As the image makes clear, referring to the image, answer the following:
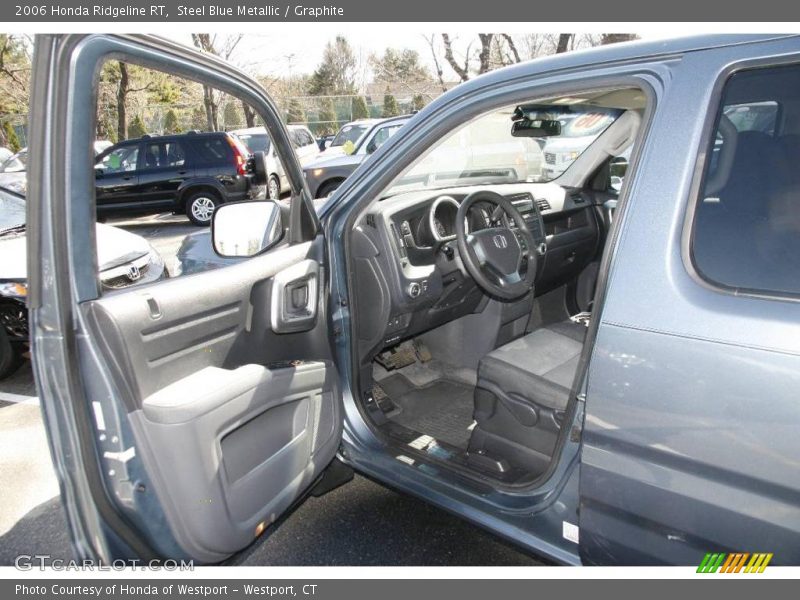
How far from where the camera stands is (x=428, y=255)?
8.75 feet

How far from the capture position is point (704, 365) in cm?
126

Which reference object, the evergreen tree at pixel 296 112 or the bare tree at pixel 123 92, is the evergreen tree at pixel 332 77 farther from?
the bare tree at pixel 123 92

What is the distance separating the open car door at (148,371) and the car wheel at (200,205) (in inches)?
320

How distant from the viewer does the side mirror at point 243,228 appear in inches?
78.2

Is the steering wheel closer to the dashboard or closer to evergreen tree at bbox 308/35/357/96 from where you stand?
the dashboard

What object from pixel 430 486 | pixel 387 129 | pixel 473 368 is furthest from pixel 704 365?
pixel 387 129

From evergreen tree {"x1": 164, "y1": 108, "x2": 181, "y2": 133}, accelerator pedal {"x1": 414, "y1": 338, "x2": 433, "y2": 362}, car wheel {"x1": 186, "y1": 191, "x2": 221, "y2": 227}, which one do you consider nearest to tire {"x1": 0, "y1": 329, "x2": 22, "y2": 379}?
accelerator pedal {"x1": 414, "y1": 338, "x2": 433, "y2": 362}

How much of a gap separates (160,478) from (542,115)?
2391mm

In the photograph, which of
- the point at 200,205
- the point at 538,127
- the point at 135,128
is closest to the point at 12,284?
the point at 538,127

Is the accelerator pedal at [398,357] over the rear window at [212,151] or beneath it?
beneath

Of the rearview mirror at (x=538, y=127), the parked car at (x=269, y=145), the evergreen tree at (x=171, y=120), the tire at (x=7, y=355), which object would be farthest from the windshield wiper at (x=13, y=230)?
the evergreen tree at (x=171, y=120)

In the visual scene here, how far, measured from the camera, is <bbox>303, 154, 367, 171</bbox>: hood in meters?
9.53

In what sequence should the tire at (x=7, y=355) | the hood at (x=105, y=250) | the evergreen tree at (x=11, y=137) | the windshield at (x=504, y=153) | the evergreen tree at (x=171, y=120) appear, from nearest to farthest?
the hood at (x=105, y=250) → the windshield at (x=504, y=153) → the tire at (x=7, y=355) → the evergreen tree at (x=11, y=137) → the evergreen tree at (x=171, y=120)

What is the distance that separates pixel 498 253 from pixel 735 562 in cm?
153
